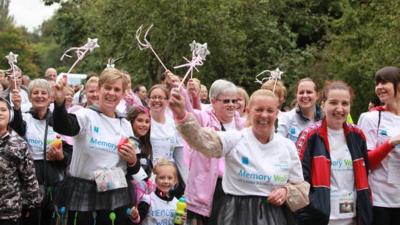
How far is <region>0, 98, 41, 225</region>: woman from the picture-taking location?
19.7 feet

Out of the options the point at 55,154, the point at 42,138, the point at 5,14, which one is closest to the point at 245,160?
the point at 55,154

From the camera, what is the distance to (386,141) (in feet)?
20.3

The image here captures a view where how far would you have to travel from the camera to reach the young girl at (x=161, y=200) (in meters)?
6.83

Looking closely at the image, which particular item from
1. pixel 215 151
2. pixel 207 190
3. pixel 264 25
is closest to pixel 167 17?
pixel 264 25

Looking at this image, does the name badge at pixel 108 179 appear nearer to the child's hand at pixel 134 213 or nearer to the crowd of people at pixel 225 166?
the crowd of people at pixel 225 166

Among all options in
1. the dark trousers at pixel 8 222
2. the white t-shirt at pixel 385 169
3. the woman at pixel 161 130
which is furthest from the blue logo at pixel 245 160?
the woman at pixel 161 130

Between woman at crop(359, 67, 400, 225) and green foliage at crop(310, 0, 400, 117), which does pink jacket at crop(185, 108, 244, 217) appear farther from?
green foliage at crop(310, 0, 400, 117)

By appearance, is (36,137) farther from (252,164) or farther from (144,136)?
(252,164)

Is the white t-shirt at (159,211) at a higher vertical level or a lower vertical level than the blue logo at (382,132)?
lower

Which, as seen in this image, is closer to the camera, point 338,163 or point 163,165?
point 338,163

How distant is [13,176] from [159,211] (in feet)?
5.39

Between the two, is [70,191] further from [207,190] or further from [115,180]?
[207,190]

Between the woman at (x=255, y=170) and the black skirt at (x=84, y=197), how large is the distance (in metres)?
1.30

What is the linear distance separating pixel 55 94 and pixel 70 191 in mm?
995
